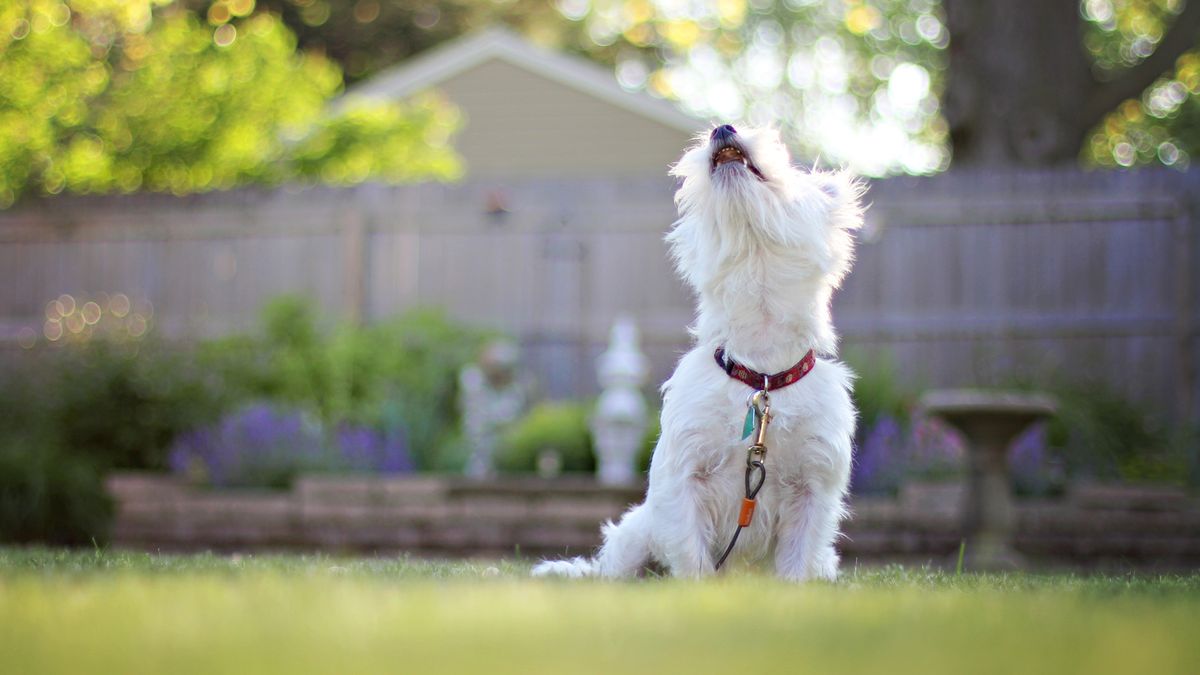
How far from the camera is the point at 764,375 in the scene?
4.16m

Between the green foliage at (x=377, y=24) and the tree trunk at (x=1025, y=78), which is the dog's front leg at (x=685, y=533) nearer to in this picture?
the tree trunk at (x=1025, y=78)

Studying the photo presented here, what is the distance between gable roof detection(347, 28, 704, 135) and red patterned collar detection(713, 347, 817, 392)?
1341 cm

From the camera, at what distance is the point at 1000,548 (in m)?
7.77

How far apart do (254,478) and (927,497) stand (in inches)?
176

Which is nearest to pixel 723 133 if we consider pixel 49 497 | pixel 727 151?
pixel 727 151

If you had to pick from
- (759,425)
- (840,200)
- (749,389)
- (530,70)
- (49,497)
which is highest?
(530,70)

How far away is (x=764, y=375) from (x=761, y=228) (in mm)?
485

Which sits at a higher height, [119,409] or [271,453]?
[119,409]

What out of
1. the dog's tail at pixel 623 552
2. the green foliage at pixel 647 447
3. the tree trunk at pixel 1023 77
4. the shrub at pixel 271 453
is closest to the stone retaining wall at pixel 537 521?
the shrub at pixel 271 453

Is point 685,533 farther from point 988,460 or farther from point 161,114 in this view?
point 161,114

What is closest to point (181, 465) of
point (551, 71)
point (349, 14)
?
point (551, 71)

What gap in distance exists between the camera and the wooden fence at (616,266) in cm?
1136

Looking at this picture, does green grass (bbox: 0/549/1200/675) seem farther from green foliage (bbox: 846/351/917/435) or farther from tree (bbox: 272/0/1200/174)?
tree (bbox: 272/0/1200/174)

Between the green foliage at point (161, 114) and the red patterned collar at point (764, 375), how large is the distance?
1052cm
